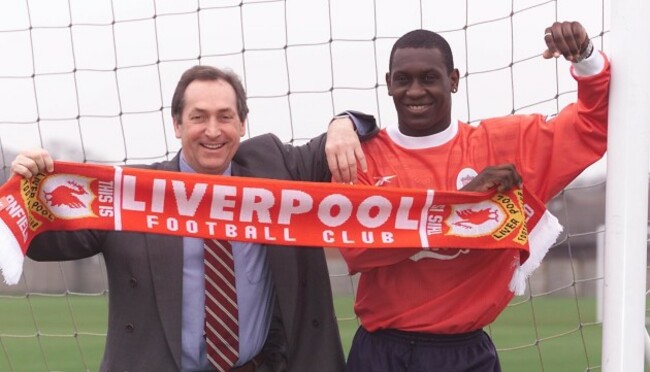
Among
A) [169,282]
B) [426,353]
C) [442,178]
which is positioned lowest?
[426,353]

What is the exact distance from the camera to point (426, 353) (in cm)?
345

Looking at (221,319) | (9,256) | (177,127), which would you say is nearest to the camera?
(9,256)

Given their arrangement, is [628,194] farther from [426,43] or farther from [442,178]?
[426,43]

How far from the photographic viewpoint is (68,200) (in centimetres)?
341

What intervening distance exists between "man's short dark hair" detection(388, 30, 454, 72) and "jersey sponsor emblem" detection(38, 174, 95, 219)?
923 mm

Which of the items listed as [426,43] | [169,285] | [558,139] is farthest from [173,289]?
[558,139]

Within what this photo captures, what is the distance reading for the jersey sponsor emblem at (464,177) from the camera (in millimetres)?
3484

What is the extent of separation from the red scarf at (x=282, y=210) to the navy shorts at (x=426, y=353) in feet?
0.86

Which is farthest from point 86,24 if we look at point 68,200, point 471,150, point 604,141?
point 604,141

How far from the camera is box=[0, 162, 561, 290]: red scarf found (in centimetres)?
341

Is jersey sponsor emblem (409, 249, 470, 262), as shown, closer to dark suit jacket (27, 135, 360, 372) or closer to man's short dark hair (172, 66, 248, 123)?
dark suit jacket (27, 135, 360, 372)

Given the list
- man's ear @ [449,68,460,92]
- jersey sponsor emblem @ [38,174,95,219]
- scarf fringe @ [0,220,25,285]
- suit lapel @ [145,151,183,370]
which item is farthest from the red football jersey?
scarf fringe @ [0,220,25,285]

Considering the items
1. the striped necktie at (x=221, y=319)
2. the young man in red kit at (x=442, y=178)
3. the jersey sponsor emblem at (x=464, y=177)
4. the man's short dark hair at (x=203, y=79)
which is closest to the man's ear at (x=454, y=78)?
the young man in red kit at (x=442, y=178)

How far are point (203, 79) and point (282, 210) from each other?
1.39 feet
